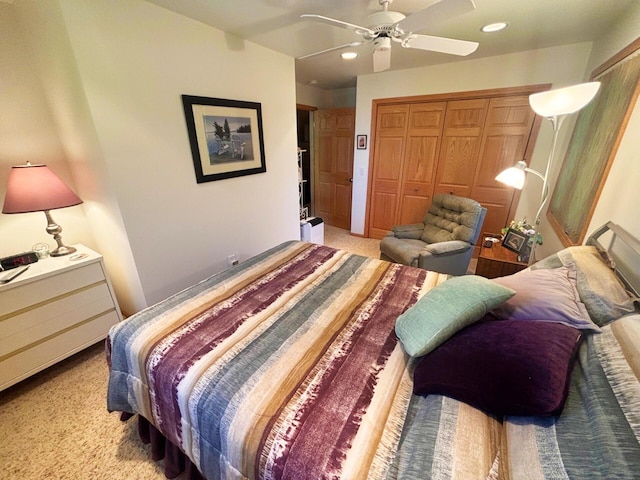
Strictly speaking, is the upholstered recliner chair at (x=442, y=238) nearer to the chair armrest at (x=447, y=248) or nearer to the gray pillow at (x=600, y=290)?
the chair armrest at (x=447, y=248)

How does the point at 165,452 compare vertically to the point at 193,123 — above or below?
below

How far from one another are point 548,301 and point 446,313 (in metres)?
0.41

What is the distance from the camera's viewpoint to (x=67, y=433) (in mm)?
1454

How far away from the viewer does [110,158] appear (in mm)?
1706

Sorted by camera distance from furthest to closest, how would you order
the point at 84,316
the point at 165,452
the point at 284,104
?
1. the point at 284,104
2. the point at 84,316
3. the point at 165,452

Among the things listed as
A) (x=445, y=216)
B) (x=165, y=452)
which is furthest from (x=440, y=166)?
(x=165, y=452)

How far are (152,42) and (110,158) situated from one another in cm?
85

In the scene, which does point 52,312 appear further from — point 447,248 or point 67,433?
point 447,248

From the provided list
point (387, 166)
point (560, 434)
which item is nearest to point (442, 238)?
point (387, 166)

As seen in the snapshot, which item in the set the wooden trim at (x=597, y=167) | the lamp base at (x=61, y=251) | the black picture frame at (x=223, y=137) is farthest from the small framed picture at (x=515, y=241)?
the lamp base at (x=61, y=251)

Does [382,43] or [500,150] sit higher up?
[382,43]

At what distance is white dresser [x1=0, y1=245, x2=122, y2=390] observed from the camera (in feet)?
5.18

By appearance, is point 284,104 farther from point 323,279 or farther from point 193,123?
point 323,279

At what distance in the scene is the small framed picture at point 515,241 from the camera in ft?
7.01
